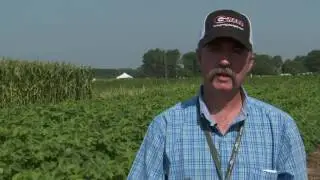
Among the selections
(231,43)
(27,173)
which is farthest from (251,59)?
(27,173)

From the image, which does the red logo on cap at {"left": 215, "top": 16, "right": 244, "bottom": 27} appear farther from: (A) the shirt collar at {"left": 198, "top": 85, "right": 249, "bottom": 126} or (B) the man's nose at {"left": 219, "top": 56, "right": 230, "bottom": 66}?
(A) the shirt collar at {"left": 198, "top": 85, "right": 249, "bottom": 126}

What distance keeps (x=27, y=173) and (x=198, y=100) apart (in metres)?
2.28

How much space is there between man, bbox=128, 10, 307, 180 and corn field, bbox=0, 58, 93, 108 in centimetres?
2089

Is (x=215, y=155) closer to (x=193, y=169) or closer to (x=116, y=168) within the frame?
(x=193, y=169)

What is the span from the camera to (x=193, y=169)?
270 cm

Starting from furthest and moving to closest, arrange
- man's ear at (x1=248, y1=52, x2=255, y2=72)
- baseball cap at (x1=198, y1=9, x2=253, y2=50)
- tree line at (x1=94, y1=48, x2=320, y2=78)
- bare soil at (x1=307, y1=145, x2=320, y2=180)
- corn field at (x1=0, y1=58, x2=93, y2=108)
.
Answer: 1. tree line at (x1=94, y1=48, x2=320, y2=78)
2. corn field at (x1=0, y1=58, x2=93, y2=108)
3. bare soil at (x1=307, y1=145, x2=320, y2=180)
4. man's ear at (x1=248, y1=52, x2=255, y2=72)
5. baseball cap at (x1=198, y1=9, x2=253, y2=50)

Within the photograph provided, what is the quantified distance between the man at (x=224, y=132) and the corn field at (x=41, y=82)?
2089 centimetres

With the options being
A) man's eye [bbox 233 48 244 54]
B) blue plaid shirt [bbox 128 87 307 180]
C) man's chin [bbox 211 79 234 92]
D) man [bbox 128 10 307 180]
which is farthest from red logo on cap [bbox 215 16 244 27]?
blue plaid shirt [bbox 128 87 307 180]

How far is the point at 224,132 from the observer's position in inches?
107

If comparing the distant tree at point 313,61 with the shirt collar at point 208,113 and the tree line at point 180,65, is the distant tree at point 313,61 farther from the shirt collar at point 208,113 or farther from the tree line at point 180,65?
the shirt collar at point 208,113

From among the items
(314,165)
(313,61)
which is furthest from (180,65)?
(314,165)

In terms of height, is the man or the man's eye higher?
the man's eye

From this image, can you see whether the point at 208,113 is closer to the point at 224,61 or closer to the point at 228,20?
the point at 224,61

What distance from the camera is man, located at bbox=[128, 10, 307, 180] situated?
8.81 ft
